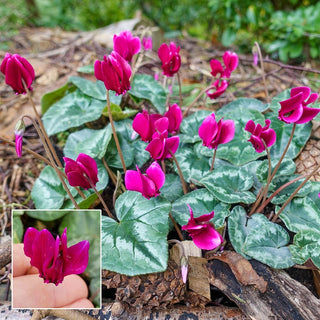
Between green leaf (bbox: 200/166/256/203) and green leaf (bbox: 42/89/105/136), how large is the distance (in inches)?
26.0

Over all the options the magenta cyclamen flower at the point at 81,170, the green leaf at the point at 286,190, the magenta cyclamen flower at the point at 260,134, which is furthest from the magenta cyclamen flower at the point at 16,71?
the green leaf at the point at 286,190

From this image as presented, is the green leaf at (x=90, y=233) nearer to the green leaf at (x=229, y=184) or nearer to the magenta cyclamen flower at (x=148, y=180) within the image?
the magenta cyclamen flower at (x=148, y=180)

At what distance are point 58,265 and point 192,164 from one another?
2.36 feet

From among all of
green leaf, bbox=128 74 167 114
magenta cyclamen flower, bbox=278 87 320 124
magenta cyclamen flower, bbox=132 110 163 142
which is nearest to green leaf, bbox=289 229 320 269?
magenta cyclamen flower, bbox=278 87 320 124

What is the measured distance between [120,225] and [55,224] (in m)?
0.26

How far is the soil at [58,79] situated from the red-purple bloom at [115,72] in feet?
2.40

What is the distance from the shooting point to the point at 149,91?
5.95 feet

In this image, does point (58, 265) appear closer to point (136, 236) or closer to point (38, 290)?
point (38, 290)

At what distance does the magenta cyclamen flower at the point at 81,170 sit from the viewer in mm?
1064

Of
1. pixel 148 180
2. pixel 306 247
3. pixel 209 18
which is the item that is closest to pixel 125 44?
pixel 148 180

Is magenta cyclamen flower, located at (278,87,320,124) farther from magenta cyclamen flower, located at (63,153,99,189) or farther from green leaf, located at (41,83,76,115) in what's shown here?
green leaf, located at (41,83,76,115)

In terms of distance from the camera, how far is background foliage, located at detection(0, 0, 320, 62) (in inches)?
111

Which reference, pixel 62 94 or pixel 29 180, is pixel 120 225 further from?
pixel 62 94

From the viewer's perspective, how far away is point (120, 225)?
119cm
